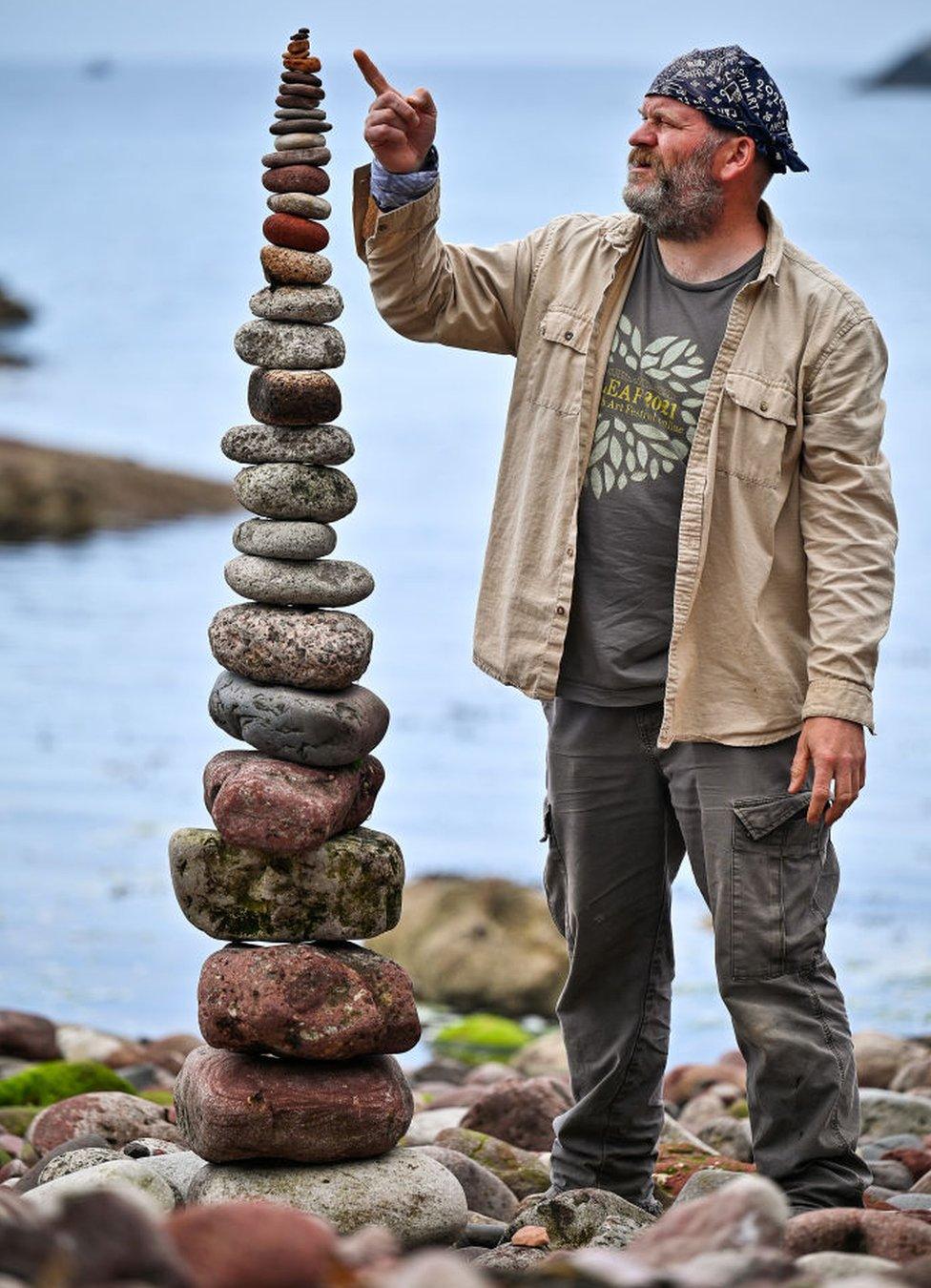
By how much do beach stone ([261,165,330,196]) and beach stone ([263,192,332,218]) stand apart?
0.01 metres

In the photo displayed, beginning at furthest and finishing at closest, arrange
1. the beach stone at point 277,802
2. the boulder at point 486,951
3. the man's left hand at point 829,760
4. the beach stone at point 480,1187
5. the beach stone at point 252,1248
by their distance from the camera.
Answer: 1. the boulder at point 486,951
2. the beach stone at point 480,1187
3. the beach stone at point 277,802
4. the man's left hand at point 829,760
5. the beach stone at point 252,1248

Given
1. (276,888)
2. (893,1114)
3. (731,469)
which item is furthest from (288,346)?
(893,1114)

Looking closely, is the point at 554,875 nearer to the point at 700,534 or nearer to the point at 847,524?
the point at 700,534

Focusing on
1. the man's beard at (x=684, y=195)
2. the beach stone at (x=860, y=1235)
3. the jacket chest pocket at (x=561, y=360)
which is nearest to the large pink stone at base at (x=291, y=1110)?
the beach stone at (x=860, y=1235)

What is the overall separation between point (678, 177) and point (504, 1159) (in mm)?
2726

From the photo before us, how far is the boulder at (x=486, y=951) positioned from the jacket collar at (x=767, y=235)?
5.41 meters

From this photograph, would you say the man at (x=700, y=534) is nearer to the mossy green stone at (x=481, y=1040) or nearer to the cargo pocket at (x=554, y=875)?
the cargo pocket at (x=554, y=875)

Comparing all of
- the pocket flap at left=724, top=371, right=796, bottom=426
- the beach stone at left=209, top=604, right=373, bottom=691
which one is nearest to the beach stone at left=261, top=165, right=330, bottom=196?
the beach stone at left=209, top=604, right=373, bottom=691

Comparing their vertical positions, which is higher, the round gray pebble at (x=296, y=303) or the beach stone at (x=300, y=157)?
the beach stone at (x=300, y=157)

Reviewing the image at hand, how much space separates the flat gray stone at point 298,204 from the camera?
456cm

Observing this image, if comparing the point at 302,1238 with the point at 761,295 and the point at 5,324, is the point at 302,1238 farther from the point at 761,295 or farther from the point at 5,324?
the point at 5,324

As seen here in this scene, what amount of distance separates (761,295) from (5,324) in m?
13.9

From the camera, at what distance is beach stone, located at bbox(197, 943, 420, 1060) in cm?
439

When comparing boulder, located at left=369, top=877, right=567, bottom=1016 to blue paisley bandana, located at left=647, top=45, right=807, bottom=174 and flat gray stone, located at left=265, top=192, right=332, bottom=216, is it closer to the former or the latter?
flat gray stone, located at left=265, top=192, right=332, bottom=216
